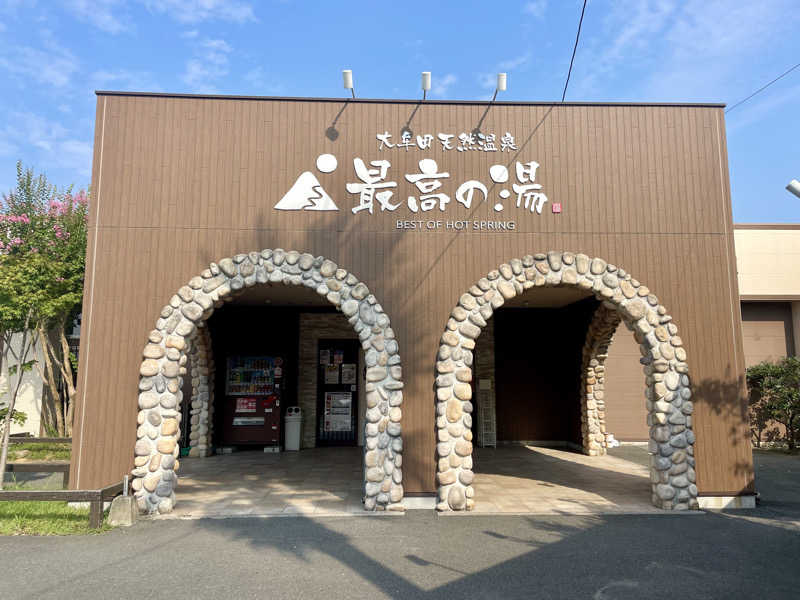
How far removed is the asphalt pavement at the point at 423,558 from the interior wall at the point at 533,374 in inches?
206

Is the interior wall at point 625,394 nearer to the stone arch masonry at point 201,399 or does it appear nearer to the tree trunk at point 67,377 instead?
the stone arch masonry at point 201,399

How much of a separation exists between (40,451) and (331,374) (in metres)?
5.32

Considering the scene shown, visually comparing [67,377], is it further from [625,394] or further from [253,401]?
[625,394]

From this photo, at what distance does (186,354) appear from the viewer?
6.35 metres

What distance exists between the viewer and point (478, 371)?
37.1 feet

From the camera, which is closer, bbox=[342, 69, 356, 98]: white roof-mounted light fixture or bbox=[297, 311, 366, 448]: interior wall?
bbox=[342, 69, 356, 98]: white roof-mounted light fixture

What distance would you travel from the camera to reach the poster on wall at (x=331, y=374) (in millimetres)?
11023

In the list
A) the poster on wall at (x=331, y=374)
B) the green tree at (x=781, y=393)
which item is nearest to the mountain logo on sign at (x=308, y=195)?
the poster on wall at (x=331, y=374)

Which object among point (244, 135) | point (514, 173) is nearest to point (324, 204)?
point (244, 135)

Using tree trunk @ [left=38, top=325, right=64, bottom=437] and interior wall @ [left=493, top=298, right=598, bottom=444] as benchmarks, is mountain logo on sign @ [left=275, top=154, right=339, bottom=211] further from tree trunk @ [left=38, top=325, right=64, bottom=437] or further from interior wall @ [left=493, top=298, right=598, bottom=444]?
tree trunk @ [left=38, top=325, right=64, bottom=437]

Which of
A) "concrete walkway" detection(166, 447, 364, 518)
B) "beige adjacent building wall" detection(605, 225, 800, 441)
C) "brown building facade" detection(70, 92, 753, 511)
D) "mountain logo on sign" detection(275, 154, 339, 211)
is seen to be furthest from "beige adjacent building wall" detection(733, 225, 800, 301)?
"mountain logo on sign" detection(275, 154, 339, 211)

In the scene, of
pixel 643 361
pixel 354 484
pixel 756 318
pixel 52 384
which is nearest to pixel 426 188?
pixel 643 361

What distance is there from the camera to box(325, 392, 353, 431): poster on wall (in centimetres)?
1091

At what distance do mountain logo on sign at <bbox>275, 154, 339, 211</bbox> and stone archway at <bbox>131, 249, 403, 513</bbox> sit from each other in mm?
640
